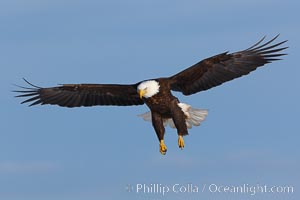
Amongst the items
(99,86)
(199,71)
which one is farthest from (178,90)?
(99,86)

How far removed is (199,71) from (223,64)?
0.34 meters

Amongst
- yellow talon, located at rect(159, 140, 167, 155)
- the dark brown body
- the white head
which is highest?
the white head

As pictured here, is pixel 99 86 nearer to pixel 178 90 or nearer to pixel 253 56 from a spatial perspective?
pixel 178 90

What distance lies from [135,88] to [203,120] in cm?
106

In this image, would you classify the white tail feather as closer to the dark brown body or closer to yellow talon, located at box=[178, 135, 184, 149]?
the dark brown body

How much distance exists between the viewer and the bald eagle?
13375mm

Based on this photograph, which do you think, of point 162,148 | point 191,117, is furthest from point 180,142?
point 191,117

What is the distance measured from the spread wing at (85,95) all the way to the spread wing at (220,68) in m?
0.78

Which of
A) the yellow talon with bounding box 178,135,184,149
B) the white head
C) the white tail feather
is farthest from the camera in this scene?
the white tail feather

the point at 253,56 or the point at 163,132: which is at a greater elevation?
the point at 253,56

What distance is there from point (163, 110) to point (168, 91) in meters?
0.26

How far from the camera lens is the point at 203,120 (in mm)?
14266

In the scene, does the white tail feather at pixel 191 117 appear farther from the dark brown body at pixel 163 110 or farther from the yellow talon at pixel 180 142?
the yellow talon at pixel 180 142

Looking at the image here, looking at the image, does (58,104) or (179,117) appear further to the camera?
(58,104)
